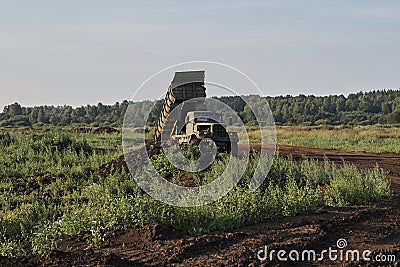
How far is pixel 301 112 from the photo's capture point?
107m

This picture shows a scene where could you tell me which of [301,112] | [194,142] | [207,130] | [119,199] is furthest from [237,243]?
[301,112]

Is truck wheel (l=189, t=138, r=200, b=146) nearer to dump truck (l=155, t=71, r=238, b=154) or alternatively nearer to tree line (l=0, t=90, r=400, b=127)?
dump truck (l=155, t=71, r=238, b=154)

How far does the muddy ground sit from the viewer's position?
301 inches

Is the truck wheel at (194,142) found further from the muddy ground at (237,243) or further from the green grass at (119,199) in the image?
the muddy ground at (237,243)

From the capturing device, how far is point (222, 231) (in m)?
9.43

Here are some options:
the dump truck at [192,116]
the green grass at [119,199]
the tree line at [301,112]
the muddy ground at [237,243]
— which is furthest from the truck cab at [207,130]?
the tree line at [301,112]

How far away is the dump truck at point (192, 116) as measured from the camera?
2114cm

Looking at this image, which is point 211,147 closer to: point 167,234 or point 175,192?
point 175,192

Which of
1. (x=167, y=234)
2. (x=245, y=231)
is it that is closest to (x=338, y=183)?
(x=245, y=231)

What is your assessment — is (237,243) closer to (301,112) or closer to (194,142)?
(194,142)

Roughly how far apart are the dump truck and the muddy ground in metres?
11.1

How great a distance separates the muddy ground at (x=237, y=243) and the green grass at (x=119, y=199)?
0.35 m

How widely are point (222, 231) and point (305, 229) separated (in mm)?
1268

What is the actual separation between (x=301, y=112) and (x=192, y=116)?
3394 inches
